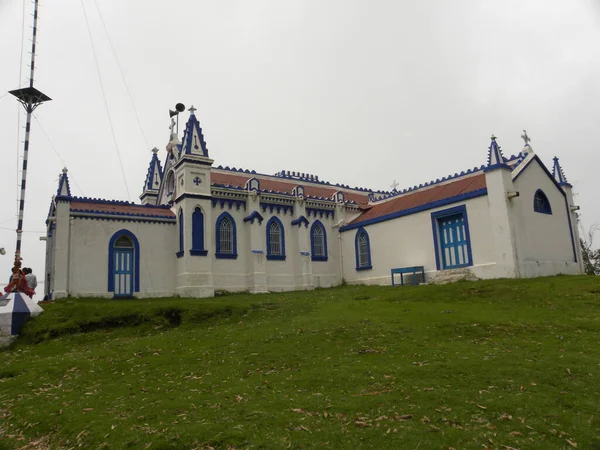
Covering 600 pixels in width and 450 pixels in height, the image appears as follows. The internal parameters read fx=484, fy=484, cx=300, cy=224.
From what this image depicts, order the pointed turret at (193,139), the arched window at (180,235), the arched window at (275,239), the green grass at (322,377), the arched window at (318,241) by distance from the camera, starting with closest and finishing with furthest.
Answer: the green grass at (322,377) < the arched window at (180,235) < the pointed turret at (193,139) < the arched window at (275,239) < the arched window at (318,241)

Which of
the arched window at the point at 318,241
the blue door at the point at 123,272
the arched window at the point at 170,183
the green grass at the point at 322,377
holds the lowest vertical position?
the green grass at the point at 322,377

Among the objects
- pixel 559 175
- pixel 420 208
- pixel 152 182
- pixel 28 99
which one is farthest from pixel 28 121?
pixel 559 175

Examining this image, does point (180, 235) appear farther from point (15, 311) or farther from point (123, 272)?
point (15, 311)

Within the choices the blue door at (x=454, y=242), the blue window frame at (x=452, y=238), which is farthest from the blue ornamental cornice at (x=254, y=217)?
the blue door at (x=454, y=242)

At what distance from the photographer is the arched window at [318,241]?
3195cm

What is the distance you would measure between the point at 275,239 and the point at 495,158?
1379 cm

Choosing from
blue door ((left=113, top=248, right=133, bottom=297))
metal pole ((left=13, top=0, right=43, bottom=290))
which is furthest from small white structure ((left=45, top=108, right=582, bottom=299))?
metal pole ((left=13, top=0, right=43, bottom=290))

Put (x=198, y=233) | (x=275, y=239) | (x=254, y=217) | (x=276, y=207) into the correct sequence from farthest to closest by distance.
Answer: (x=276, y=207)
(x=275, y=239)
(x=254, y=217)
(x=198, y=233)

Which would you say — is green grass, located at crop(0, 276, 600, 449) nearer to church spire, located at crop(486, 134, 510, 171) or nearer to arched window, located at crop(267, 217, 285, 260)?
church spire, located at crop(486, 134, 510, 171)

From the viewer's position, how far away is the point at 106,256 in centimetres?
2498

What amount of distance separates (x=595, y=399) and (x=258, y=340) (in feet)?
27.1

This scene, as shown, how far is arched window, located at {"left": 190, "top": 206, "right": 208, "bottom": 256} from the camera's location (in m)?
26.6

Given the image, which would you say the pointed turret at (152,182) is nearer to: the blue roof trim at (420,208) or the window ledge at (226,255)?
the window ledge at (226,255)

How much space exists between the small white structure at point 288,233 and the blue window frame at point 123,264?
53 mm
